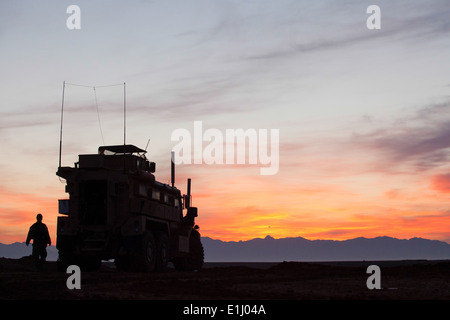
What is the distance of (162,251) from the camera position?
29781 mm

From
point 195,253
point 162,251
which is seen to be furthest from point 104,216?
point 195,253

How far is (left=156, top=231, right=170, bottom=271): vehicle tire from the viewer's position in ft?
96.4

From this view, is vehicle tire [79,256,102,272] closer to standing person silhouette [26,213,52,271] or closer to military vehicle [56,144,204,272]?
military vehicle [56,144,204,272]

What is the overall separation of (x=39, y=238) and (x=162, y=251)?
5314 millimetres

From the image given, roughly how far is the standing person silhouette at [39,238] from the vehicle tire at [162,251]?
4606mm

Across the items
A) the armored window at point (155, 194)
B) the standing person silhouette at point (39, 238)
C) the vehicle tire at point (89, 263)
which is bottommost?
the vehicle tire at point (89, 263)

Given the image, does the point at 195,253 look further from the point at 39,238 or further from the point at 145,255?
the point at 39,238

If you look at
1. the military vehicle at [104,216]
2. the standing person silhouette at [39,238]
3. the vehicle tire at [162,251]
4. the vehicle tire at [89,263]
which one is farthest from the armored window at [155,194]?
the standing person silhouette at [39,238]

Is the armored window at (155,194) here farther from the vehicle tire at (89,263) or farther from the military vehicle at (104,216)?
the vehicle tire at (89,263)

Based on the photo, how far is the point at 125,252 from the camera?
89.2 ft

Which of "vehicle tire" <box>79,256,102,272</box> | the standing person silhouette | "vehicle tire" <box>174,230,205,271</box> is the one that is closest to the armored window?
"vehicle tire" <box>79,256,102,272</box>

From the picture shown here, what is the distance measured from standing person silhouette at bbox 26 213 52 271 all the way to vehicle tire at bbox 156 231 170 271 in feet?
15.1

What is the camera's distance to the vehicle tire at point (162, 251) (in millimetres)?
29391
